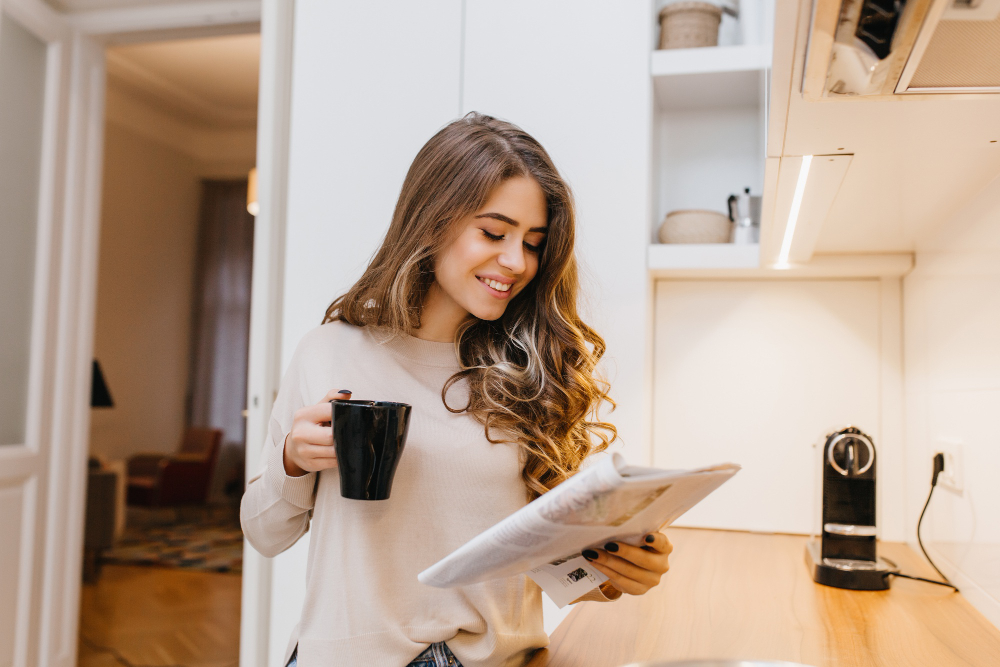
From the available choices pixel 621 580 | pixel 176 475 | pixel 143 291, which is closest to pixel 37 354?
pixel 621 580

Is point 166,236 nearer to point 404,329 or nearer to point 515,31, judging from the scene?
point 515,31

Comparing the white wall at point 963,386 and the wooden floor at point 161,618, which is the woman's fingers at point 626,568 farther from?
the wooden floor at point 161,618

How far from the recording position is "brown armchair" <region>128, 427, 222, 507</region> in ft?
17.6

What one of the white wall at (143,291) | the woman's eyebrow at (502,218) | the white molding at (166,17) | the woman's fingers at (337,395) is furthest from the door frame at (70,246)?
the white wall at (143,291)

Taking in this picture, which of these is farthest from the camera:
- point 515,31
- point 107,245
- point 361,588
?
point 107,245

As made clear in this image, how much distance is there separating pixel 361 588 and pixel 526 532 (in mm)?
415

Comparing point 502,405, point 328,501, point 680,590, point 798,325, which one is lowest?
point 680,590

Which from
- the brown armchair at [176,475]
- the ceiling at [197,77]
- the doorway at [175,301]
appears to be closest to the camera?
the ceiling at [197,77]

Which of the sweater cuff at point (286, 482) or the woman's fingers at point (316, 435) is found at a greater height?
the woman's fingers at point (316, 435)

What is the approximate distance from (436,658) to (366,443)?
33cm

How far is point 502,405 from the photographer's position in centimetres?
100

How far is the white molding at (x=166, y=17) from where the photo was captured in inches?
88.1

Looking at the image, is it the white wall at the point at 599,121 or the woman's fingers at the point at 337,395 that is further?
the white wall at the point at 599,121

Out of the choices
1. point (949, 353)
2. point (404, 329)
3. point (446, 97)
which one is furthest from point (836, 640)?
point (446, 97)
